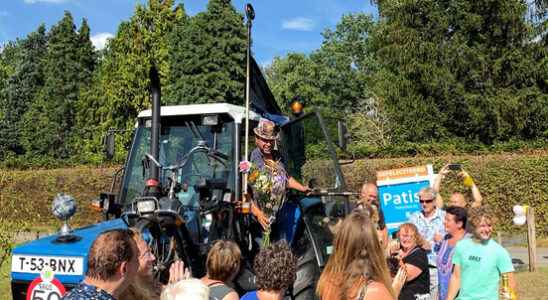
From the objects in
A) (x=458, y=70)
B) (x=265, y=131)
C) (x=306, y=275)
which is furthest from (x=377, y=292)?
(x=458, y=70)

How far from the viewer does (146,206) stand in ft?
16.4

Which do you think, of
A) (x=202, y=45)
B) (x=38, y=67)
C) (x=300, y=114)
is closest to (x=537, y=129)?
(x=202, y=45)

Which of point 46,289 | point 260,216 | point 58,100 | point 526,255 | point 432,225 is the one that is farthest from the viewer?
point 58,100

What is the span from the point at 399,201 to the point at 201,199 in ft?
15.7

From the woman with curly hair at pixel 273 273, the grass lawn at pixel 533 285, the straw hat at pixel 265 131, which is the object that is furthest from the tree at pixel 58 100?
the woman with curly hair at pixel 273 273

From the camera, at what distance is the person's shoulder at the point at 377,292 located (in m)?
3.18

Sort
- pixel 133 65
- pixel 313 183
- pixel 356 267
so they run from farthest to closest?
1. pixel 133 65
2. pixel 313 183
3. pixel 356 267

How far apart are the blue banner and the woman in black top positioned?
4.18 meters

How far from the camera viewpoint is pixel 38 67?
5731 centimetres

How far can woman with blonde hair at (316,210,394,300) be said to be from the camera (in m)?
3.26

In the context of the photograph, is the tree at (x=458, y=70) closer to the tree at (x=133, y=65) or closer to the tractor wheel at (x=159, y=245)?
the tree at (x=133, y=65)

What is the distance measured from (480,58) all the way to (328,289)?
27153 mm

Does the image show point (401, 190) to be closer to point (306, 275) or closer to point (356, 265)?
point (306, 275)

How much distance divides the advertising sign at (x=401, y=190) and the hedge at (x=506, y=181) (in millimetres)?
8542
